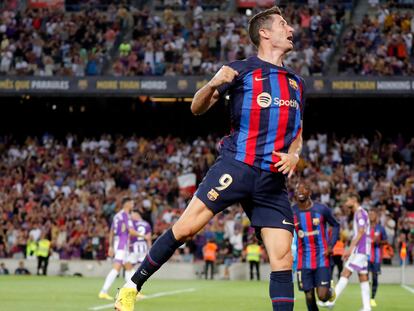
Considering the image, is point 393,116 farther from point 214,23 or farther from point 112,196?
point 112,196

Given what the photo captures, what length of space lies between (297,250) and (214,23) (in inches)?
932

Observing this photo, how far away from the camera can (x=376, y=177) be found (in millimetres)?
32625

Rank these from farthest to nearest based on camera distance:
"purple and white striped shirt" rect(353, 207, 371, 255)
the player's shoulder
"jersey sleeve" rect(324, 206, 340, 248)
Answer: "purple and white striped shirt" rect(353, 207, 371, 255)
"jersey sleeve" rect(324, 206, 340, 248)
the player's shoulder

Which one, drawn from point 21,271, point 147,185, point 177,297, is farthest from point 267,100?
point 147,185

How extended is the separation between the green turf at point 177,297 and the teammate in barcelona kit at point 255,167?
8.46 m

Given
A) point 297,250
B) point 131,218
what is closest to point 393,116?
point 131,218

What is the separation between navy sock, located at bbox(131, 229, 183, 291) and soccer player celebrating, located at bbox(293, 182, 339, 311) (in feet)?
20.4

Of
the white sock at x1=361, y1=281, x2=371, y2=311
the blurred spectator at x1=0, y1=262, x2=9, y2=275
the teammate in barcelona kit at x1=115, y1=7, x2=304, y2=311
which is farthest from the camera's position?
the blurred spectator at x1=0, y1=262, x2=9, y2=275

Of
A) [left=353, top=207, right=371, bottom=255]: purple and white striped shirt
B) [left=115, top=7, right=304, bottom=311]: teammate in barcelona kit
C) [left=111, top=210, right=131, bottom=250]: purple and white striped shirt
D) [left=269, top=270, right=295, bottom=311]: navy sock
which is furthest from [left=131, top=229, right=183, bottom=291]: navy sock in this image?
[left=111, top=210, right=131, bottom=250]: purple and white striped shirt

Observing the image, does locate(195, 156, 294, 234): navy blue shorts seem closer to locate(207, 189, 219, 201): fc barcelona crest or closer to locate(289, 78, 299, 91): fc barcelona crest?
locate(207, 189, 219, 201): fc barcelona crest

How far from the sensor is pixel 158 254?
761 centimetres

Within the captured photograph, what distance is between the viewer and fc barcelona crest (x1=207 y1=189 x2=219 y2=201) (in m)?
7.45

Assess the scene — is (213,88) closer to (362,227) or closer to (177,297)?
(362,227)

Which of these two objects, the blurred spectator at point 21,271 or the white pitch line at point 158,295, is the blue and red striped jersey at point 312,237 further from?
the blurred spectator at point 21,271
